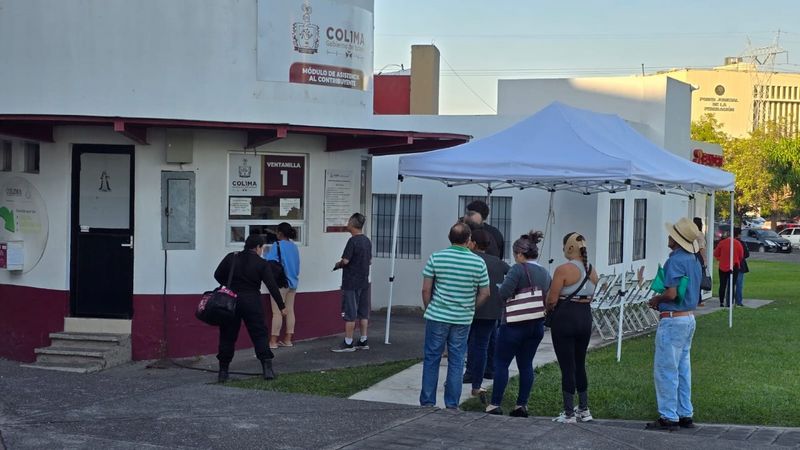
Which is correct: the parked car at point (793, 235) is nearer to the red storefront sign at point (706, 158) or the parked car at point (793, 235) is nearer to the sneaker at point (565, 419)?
the red storefront sign at point (706, 158)

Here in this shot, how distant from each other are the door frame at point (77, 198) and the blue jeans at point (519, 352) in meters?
5.08

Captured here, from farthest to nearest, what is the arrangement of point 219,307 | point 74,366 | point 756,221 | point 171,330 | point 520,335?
point 756,221, point 171,330, point 74,366, point 219,307, point 520,335

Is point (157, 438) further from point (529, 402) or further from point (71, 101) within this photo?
point (71, 101)

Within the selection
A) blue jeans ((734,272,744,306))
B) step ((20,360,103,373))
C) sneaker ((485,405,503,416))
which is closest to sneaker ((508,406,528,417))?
sneaker ((485,405,503,416))

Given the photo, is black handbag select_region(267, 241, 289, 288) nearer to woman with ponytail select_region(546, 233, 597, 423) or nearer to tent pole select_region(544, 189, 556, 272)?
woman with ponytail select_region(546, 233, 597, 423)

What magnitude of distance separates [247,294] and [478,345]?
2.46 m

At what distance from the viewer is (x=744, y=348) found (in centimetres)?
1440

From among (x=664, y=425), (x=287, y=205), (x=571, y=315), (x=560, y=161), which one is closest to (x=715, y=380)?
(x=664, y=425)

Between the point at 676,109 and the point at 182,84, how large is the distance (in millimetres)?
11853

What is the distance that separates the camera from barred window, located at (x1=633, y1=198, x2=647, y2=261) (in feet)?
66.4

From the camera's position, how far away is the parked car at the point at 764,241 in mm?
57688

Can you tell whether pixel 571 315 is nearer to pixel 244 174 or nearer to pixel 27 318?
pixel 244 174

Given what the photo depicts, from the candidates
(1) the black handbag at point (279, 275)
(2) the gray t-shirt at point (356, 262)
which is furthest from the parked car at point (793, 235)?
(1) the black handbag at point (279, 275)

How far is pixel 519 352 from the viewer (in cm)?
978
